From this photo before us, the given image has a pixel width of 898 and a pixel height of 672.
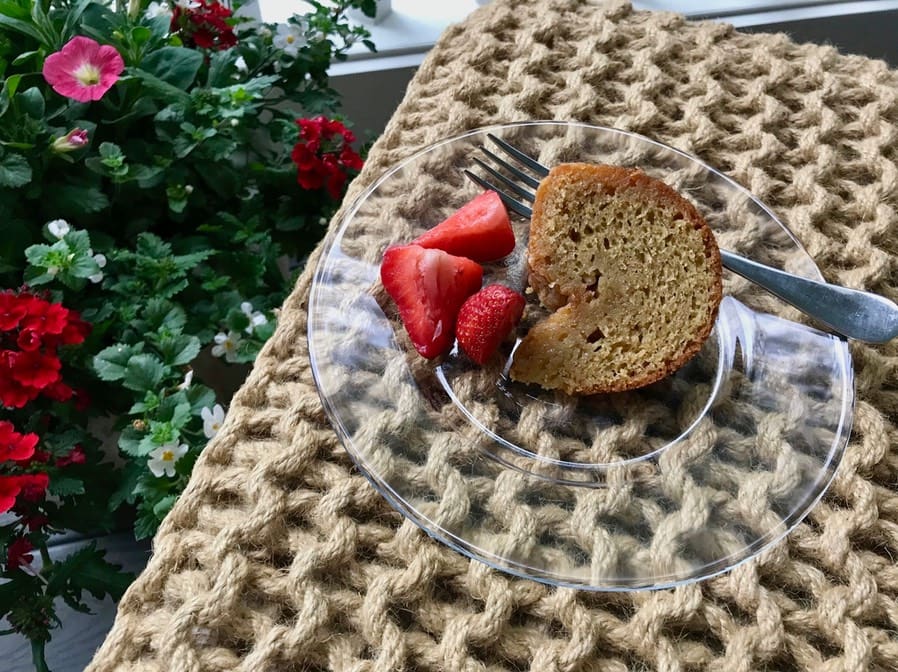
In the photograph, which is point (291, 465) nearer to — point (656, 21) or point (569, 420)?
point (569, 420)

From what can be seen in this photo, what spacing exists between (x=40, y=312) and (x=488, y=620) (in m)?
0.48

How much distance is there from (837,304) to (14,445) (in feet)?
2.28

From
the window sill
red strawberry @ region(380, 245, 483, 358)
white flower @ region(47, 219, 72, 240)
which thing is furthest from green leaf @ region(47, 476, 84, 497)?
the window sill

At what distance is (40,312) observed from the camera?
26.7 inches

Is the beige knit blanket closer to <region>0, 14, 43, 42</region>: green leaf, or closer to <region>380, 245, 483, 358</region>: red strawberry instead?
<region>380, 245, 483, 358</region>: red strawberry

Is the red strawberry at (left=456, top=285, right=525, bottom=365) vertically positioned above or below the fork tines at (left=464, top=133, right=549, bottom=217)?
below

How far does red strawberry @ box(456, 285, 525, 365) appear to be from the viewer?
0.56 meters

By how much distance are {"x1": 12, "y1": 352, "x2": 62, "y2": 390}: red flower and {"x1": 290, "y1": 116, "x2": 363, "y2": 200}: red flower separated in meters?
0.35

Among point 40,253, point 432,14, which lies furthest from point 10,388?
point 432,14

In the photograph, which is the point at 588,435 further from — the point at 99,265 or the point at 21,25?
the point at 21,25

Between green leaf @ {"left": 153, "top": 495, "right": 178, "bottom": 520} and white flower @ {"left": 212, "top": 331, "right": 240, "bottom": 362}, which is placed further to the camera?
white flower @ {"left": 212, "top": 331, "right": 240, "bottom": 362}

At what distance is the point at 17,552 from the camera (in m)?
0.69

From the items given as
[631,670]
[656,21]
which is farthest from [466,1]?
[631,670]

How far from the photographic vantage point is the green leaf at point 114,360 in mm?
702
